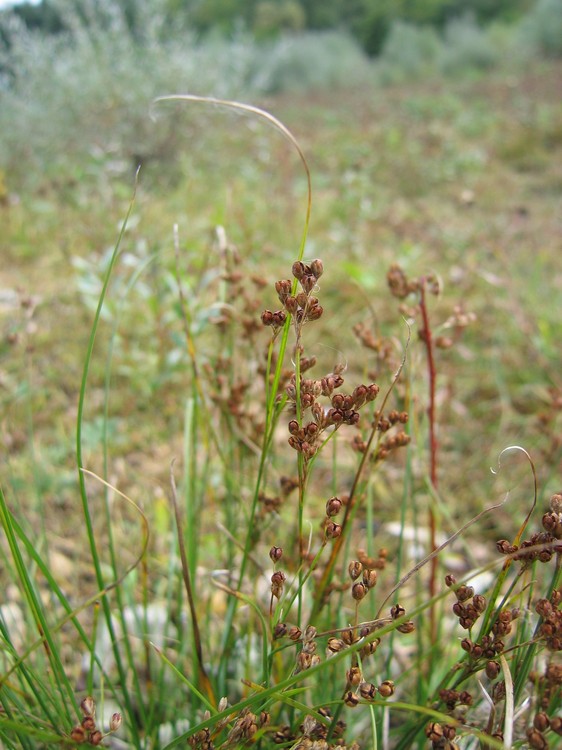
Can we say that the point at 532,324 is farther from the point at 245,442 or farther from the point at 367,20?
the point at 367,20

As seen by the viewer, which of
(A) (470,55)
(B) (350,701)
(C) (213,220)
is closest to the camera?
(B) (350,701)

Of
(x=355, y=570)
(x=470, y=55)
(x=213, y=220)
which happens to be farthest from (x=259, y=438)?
(x=470, y=55)

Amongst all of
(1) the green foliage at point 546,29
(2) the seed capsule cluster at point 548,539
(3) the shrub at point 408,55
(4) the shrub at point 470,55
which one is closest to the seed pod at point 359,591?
(2) the seed capsule cluster at point 548,539

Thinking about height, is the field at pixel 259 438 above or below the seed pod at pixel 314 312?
below

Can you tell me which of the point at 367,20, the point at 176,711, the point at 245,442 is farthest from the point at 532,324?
the point at 367,20

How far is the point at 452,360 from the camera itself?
2.19m

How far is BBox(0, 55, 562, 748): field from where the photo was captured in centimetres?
62

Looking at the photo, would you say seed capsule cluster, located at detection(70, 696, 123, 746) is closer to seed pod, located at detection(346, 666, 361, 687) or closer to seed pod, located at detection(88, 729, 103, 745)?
seed pod, located at detection(88, 729, 103, 745)

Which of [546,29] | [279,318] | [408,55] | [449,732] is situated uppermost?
[546,29]

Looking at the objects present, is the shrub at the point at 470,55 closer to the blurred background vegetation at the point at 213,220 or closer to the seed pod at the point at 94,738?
the blurred background vegetation at the point at 213,220

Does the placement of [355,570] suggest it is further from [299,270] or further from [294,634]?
[299,270]

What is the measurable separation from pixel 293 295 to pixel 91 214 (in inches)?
111

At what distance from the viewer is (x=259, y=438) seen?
2.80 ft

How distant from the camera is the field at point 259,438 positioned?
62cm
